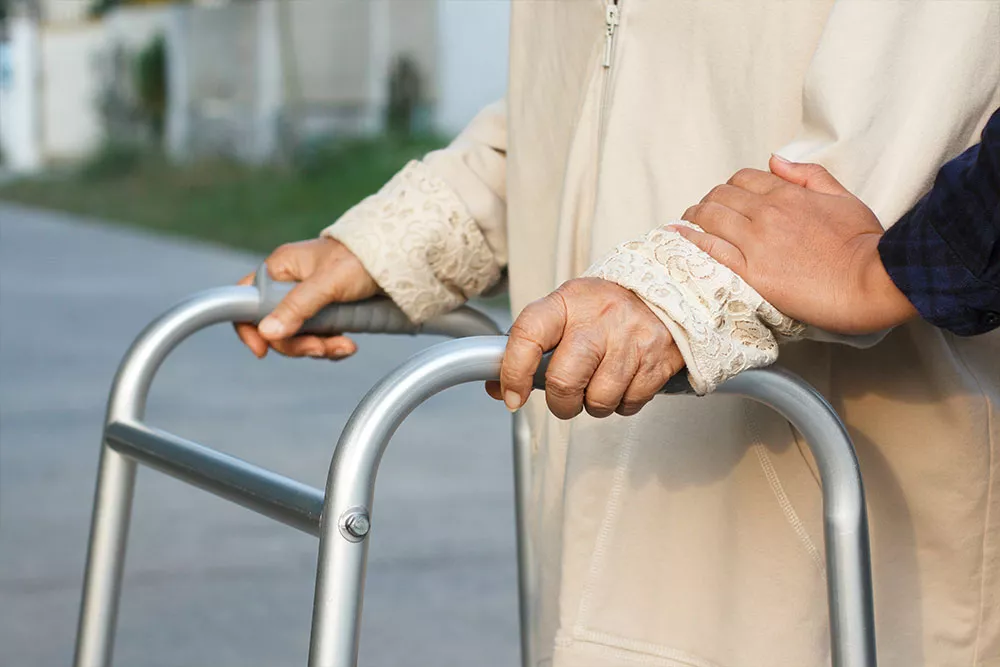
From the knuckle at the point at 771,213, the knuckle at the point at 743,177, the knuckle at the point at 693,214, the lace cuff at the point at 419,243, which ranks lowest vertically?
the lace cuff at the point at 419,243

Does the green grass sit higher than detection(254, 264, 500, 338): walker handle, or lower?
lower

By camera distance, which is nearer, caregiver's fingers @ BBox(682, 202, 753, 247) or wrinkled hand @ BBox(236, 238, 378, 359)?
caregiver's fingers @ BBox(682, 202, 753, 247)

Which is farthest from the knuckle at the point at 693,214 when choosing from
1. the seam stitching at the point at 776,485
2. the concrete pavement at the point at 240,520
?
the concrete pavement at the point at 240,520

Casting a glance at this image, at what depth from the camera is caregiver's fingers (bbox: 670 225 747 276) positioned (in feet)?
3.45

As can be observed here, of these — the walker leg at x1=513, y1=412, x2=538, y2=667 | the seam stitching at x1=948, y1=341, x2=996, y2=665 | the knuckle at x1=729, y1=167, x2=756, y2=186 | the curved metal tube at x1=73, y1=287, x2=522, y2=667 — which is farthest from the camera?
the walker leg at x1=513, y1=412, x2=538, y2=667

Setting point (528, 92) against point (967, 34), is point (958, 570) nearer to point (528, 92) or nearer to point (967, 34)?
point (967, 34)

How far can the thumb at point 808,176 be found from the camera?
3.52ft

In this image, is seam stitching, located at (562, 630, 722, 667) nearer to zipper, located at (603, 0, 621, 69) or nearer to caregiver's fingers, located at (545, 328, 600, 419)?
caregiver's fingers, located at (545, 328, 600, 419)

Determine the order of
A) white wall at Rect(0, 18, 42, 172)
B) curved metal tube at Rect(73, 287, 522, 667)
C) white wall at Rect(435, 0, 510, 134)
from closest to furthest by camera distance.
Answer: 1. curved metal tube at Rect(73, 287, 522, 667)
2. white wall at Rect(435, 0, 510, 134)
3. white wall at Rect(0, 18, 42, 172)

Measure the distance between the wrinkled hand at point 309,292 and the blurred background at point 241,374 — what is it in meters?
1.70

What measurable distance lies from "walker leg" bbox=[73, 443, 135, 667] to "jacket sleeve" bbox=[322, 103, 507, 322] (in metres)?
0.31

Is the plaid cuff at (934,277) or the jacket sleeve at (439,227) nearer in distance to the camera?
the plaid cuff at (934,277)

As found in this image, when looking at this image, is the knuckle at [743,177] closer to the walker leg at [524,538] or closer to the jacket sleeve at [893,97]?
the jacket sleeve at [893,97]

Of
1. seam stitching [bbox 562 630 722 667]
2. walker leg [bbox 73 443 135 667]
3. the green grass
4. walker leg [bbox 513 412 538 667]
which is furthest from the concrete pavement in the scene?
the green grass
